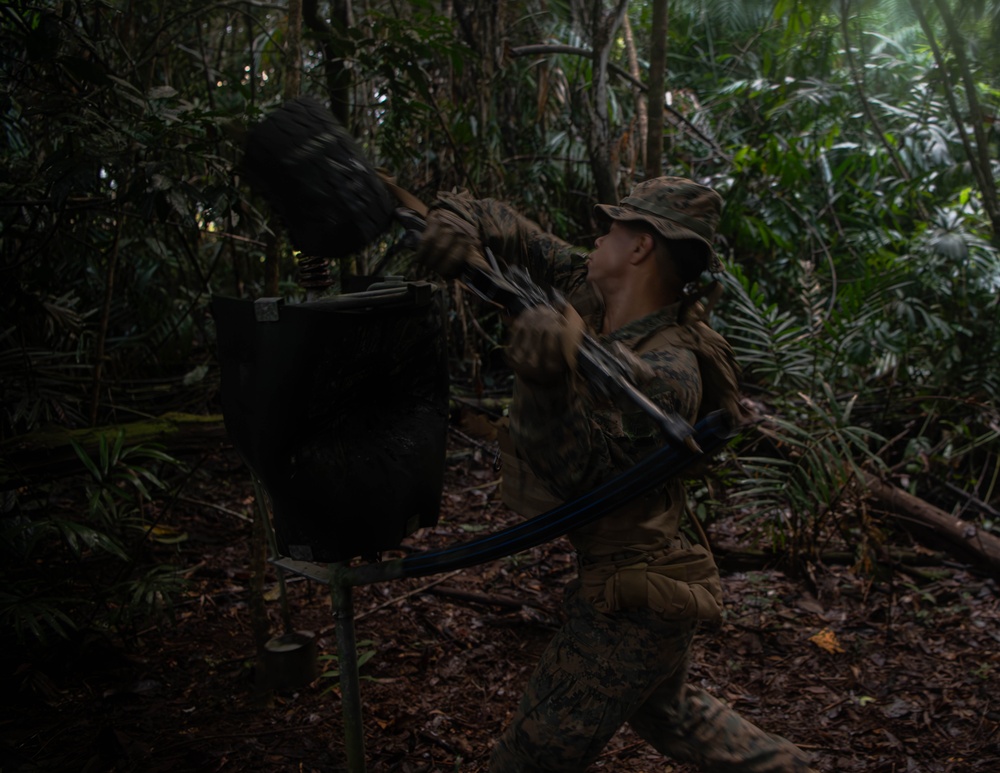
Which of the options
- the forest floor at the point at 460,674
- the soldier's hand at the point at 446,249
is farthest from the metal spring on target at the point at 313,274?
the forest floor at the point at 460,674

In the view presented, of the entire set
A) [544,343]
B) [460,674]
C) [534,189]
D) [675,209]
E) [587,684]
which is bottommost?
[460,674]

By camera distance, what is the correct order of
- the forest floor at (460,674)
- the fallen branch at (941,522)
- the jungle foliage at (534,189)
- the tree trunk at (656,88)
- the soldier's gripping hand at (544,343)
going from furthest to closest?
the fallen branch at (941,522), the tree trunk at (656,88), the jungle foliage at (534,189), the forest floor at (460,674), the soldier's gripping hand at (544,343)

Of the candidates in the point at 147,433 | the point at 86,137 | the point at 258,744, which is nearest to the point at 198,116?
the point at 86,137

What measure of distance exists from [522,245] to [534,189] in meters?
3.46

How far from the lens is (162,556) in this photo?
3.92 metres

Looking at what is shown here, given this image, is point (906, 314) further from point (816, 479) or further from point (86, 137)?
point (86, 137)

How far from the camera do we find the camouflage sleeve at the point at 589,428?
1.78 m

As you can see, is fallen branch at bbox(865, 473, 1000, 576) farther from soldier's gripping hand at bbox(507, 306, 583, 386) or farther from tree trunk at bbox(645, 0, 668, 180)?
soldier's gripping hand at bbox(507, 306, 583, 386)

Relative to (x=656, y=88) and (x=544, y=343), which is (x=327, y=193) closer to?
(x=544, y=343)

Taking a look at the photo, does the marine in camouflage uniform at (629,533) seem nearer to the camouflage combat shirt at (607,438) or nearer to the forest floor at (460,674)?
the camouflage combat shirt at (607,438)

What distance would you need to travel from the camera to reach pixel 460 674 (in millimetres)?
3271

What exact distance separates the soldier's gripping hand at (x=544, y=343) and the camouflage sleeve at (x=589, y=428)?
0.11 meters

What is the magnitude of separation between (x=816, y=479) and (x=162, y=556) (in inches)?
126

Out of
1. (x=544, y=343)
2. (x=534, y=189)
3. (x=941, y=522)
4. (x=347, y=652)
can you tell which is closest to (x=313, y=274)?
(x=544, y=343)
